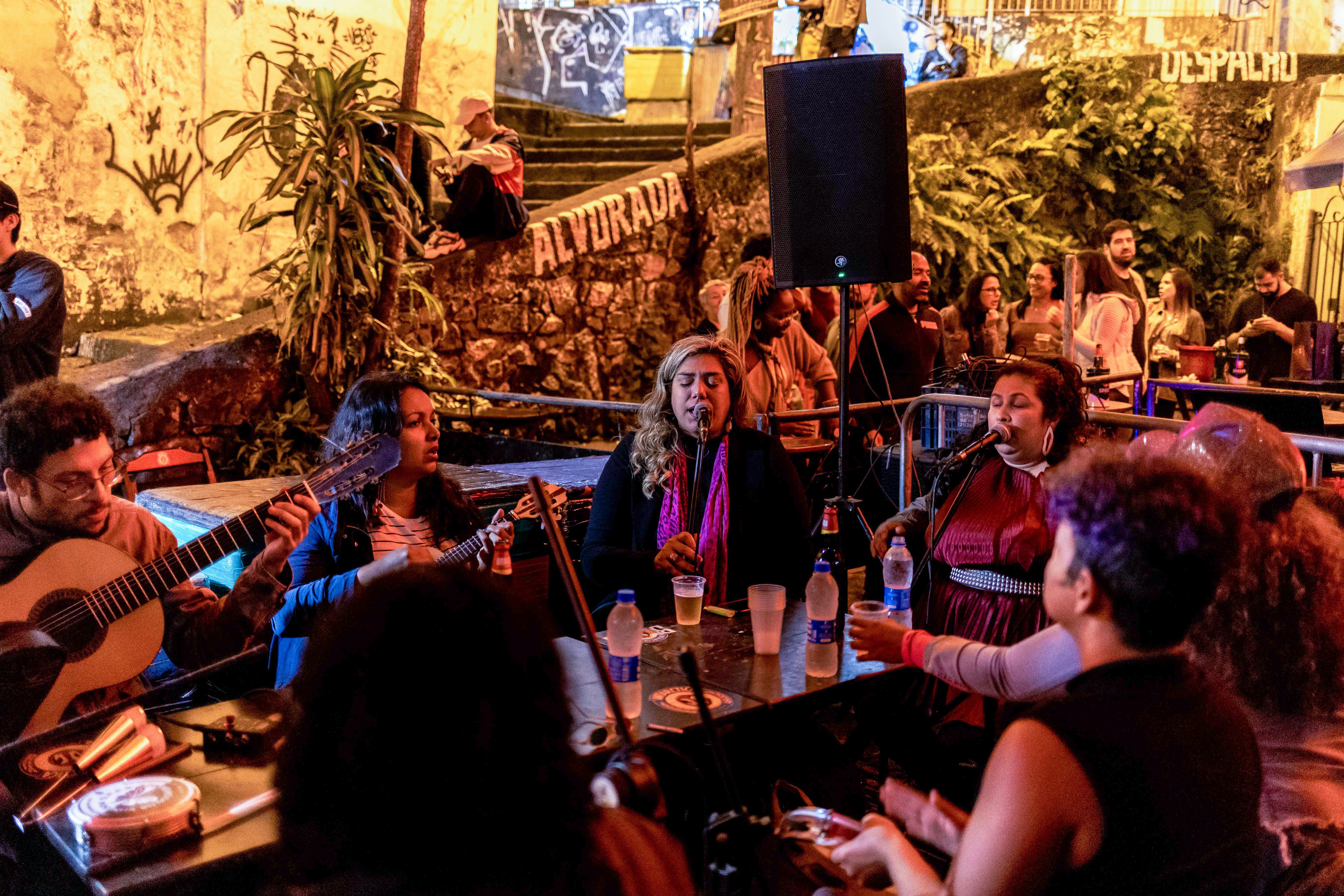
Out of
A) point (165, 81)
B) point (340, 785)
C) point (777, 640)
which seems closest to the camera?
point (340, 785)

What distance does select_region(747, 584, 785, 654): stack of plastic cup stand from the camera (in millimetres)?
2953

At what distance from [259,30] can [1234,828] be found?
8.47 m

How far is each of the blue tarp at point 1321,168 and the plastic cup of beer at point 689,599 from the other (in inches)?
244

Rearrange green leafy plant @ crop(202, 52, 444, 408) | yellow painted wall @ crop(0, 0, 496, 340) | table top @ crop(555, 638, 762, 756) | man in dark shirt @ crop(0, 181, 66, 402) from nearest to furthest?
table top @ crop(555, 638, 762, 756)
man in dark shirt @ crop(0, 181, 66, 402)
green leafy plant @ crop(202, 52, 444, 408)
yellow painted wall @ crop(0, 0, 496, 340)

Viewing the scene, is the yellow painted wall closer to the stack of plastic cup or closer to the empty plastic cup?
the stack of plastic cup

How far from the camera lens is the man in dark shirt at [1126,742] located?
147cm

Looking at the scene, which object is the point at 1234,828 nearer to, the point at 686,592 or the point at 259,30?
the point at 686,592

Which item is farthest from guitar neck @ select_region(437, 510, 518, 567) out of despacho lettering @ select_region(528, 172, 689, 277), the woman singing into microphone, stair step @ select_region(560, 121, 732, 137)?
stair step @ select_region(560, 121, 732, 137)

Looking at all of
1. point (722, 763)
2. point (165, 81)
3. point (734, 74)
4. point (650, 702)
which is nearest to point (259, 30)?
point (165, 81)

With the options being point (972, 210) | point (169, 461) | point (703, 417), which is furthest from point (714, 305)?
point (972, 210)

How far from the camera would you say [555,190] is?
418 inches

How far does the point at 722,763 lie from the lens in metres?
1.50

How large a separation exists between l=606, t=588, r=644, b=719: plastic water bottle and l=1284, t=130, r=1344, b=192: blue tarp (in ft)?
21.9

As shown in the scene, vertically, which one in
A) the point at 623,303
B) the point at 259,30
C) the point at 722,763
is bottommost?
the point at 722,763
